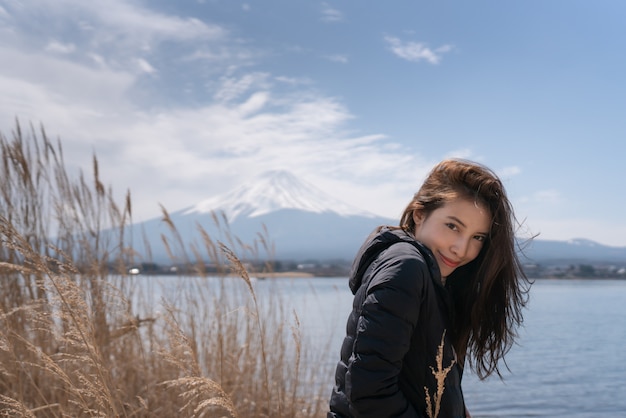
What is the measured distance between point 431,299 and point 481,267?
37cm

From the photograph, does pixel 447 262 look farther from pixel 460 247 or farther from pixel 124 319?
pixel 124 319

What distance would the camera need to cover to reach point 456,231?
1.69 m

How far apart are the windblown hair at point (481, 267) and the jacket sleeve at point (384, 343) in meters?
0.42

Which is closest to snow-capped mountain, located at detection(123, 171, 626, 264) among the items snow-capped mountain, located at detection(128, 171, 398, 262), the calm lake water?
snow-capped mountain, located at detection(128, 171, 398, 262)

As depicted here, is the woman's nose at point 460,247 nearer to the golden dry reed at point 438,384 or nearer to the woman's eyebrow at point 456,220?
the woman's eyebrow at point 456,220

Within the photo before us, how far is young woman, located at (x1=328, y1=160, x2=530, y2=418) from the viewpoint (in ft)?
4.40

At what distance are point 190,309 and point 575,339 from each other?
335 inches

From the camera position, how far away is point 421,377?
4.81 ft

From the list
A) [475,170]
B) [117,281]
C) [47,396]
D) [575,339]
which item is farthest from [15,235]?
[575,339]

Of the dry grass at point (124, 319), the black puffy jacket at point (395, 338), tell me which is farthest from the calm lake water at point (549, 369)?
the black puffy jacket at point (395, 338)

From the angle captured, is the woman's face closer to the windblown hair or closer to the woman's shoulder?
the windblown hair

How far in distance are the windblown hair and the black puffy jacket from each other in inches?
9.0

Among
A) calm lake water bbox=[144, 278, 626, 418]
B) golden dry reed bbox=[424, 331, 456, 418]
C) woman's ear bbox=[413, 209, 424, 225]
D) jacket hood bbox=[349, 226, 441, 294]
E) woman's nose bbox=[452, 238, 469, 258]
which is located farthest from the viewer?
calm lake water bbox=[144, 278, 626, 418]

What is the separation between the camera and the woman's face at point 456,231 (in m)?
1.68
